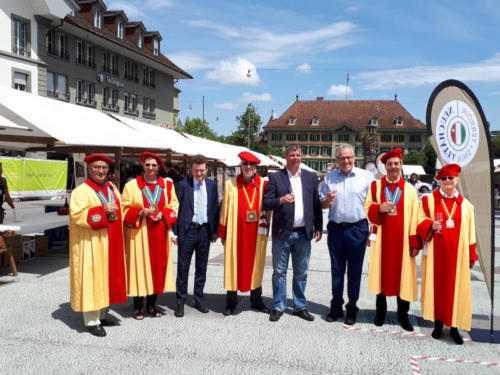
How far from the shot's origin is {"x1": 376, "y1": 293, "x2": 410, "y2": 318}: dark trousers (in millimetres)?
4715

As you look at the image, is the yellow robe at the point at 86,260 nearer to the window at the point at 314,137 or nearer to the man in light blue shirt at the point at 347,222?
the man in light blue shirt at the point at 347,222

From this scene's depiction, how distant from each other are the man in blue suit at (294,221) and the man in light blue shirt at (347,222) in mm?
174

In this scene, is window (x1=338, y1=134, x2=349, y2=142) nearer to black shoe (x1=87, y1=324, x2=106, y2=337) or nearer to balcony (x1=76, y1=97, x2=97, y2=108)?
balcony (x1=76, y1=97, x2=97, y2=108)

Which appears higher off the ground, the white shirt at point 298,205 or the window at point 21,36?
the window at point 21,36

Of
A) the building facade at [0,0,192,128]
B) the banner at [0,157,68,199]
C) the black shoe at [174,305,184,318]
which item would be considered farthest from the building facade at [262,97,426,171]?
the black shoe at [174,305,184,318]

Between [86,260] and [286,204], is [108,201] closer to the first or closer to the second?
[86,260]

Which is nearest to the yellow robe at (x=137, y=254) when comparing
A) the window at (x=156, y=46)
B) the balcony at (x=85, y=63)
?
the balcony at (x=85, y=63)

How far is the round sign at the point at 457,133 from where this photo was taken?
4.57m

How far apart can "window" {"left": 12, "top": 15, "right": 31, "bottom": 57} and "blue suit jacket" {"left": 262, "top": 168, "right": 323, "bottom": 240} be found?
26.4 metres

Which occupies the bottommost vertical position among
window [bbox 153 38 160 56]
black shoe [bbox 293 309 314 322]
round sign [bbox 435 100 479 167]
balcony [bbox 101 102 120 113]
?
black shoe [bbox 293 309 314 322]

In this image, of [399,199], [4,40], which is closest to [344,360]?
[399,199]

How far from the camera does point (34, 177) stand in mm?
21062

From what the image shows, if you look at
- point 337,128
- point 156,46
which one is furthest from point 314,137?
point 156,46

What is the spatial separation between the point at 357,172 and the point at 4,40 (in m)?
26.3
